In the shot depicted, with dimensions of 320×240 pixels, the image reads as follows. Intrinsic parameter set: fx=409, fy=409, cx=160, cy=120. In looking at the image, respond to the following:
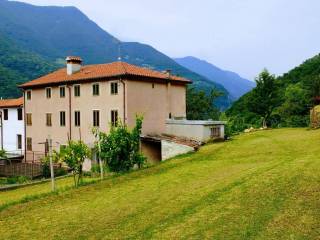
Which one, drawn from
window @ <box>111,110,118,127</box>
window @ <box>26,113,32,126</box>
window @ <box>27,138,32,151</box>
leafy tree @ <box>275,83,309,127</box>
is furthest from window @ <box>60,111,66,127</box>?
leafy tree @ <box>275,83,309,127</box>

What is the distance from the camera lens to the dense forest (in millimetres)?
49312

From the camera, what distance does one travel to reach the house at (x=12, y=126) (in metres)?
49.8

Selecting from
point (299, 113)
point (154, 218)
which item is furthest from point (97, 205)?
point (299, 113)

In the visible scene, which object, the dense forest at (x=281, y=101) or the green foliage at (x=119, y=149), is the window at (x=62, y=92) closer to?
the green foliage at (x=119, y=149)

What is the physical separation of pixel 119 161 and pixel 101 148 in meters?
1.46

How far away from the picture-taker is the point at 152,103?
130 feet

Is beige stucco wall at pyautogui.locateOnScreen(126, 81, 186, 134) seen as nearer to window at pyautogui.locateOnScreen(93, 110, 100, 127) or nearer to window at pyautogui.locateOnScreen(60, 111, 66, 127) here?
window at pyautogui.locateOnScreen(93, 110, 100, 127)

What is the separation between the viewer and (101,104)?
38969 millimetres

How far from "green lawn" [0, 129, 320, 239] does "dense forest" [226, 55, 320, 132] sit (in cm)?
2335

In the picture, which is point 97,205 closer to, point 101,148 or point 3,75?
point 101,148

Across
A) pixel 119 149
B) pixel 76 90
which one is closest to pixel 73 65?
pixel 76 90

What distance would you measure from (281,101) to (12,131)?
117ft

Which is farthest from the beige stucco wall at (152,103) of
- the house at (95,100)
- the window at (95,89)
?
the window at (95,89)

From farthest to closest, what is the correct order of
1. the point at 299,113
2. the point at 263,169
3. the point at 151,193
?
the point at 299,113 < the point at 263,169 < the point at 151,193
